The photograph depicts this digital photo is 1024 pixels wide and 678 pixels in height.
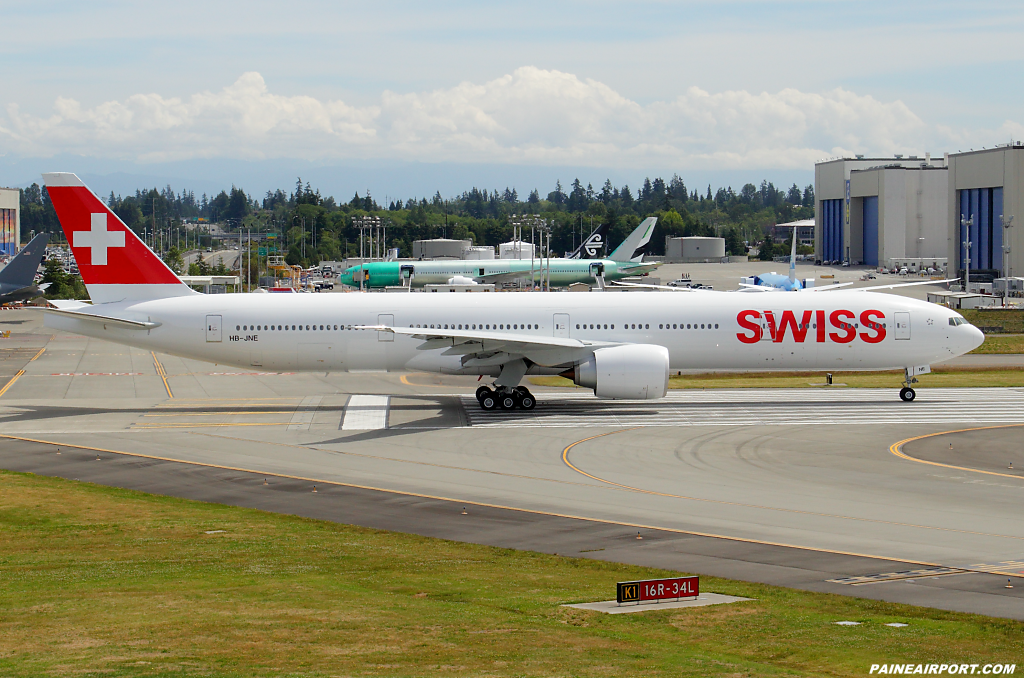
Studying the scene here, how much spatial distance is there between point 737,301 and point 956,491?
16326 millimetres

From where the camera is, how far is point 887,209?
16875cm

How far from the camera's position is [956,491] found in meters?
25.7

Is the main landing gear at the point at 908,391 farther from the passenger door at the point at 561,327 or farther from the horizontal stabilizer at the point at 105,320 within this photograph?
the horizontal stabilizer at the point at 105,320

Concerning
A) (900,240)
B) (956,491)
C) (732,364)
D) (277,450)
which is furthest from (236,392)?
(900,240)

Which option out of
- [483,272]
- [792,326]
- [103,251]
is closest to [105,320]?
[103,251]

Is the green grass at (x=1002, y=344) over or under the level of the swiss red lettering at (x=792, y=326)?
under

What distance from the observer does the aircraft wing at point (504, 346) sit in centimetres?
3750

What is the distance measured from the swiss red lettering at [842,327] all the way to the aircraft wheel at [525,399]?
1254cm

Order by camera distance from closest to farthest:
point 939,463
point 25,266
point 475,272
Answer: point 939,463 < point 25,266 < point 475,272

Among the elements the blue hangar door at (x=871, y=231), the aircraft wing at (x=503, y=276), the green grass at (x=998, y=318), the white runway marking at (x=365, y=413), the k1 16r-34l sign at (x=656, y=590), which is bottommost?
the white runway marking at (x=365, y=413)

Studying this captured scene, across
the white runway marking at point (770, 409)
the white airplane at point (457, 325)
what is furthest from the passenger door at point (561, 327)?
the white runway marking at point (770, 409)

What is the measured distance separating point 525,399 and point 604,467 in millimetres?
10902

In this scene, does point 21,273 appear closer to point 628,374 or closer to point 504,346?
point 504,346

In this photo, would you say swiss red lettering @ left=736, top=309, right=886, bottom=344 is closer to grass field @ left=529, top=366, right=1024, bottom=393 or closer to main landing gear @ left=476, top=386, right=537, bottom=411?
grass field @ left=529, top=366, right=1024, bottom=393
